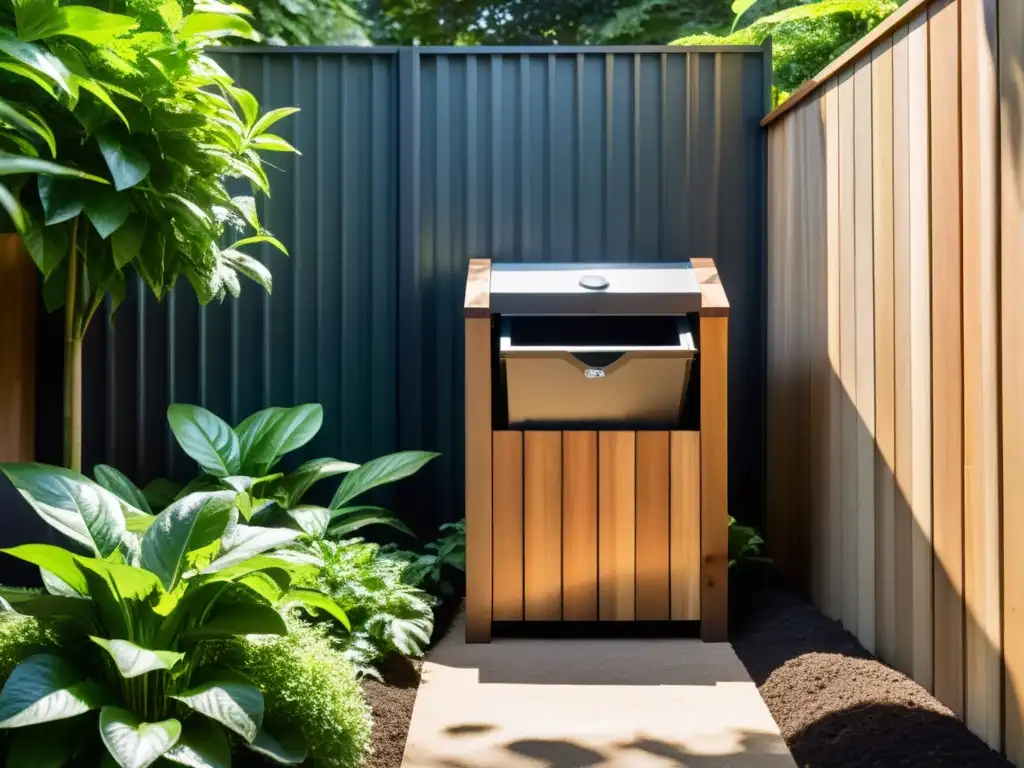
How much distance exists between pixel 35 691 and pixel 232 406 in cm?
237

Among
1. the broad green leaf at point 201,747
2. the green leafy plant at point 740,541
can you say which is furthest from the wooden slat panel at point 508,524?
the broad green leaf at point 201,747

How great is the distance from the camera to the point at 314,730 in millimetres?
2006

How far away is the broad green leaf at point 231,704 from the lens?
1.80 m

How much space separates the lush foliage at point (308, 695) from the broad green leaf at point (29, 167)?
1181 mm

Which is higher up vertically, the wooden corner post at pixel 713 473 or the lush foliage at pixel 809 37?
the lush foliage at pixel 809 37

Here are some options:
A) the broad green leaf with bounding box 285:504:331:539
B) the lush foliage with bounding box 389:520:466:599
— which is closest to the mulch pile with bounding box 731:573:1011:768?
the lush foliage with bounding box 389:520:466:599

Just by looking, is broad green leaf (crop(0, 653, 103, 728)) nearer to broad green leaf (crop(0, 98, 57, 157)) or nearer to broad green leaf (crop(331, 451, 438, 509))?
broad green leaf (crop(0, 98, 57, 157))

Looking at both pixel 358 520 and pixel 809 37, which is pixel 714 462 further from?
pixel 809 37

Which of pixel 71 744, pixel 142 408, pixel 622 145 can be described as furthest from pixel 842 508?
pixel 142 408

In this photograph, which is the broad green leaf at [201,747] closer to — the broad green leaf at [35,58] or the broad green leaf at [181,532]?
the broad green leaf at [181,532]

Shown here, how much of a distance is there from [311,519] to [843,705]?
5.72 ft

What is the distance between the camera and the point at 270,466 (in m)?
3.57

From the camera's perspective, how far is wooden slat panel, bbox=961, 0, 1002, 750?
210cm

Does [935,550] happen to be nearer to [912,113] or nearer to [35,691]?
[912,113]
